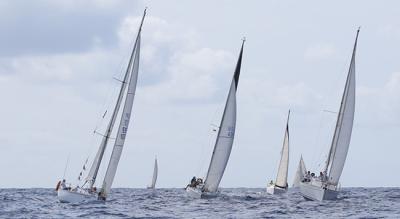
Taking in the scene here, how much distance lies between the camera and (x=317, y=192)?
2372 inches

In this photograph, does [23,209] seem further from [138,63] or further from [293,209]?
[293,209]

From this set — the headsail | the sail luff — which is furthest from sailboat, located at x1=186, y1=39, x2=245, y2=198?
the sail luff

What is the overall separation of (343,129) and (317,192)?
5.59 meters

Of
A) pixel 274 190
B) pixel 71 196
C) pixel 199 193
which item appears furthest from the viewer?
pixel 274 190

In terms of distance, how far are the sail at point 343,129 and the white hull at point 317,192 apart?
1.08m

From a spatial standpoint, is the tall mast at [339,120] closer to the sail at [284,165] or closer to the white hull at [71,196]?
the white hull at [71,196]

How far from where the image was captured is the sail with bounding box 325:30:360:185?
2387 inches

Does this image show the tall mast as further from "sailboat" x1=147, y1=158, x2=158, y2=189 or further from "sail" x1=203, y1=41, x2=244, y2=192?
"sailboat" x1=147, y1=158, x2=158, y2=189

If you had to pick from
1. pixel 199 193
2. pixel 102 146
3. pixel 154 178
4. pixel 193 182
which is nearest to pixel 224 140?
pixel 193 182

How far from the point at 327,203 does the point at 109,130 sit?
1759 cm

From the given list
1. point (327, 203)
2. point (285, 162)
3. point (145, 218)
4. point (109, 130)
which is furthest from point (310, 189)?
point (285, 162)

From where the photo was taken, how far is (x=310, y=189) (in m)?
61.5

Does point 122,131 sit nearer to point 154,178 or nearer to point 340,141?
point 340,141

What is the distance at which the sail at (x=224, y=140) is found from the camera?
207 feet
